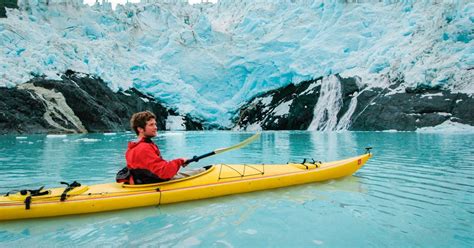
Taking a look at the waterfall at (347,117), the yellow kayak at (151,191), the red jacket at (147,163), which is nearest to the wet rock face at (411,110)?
the waterfall at (347,117)

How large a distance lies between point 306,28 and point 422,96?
18.3 metres

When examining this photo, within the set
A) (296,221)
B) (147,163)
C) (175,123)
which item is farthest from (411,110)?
(147,163)

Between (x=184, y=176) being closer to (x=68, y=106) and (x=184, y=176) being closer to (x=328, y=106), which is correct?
(x=68, y=106)

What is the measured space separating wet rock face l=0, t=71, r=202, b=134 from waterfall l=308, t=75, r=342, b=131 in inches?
770

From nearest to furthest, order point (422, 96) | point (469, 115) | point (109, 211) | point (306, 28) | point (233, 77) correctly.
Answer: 1. point (109, 211)
2. point (469, 115)
3. point (422, 96)
4. point (306, 28)
5. point (233, 77)

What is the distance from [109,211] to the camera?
4.68 m

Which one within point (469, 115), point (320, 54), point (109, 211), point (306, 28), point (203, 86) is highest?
point (306, 28)

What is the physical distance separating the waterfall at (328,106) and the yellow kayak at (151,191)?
105ft

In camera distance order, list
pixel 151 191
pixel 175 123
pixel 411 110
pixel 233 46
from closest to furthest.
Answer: pixel 151 191, pixel 411 110, pixel 175 123, pixel 233 46

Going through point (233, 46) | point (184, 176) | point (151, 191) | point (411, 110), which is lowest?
point (151, 191)

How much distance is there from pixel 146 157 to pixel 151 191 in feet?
1.72

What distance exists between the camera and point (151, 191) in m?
4.86

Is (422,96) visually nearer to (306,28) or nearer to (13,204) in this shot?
(306,28)

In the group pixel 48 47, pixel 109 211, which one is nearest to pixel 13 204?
pixel 109 211
